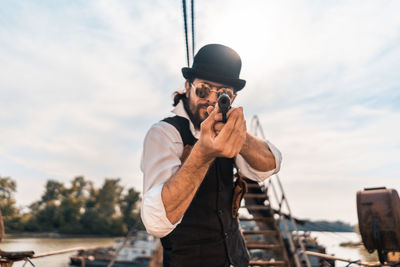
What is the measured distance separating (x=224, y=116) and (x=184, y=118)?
2.18 feet

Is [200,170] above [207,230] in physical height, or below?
above

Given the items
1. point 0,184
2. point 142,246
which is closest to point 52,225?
point 0,184

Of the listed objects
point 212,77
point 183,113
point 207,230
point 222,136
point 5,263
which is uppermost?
point 212,77

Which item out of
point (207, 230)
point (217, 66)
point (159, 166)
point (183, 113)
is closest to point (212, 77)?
point (217, 66)

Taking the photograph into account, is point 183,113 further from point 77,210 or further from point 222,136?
point 77,210

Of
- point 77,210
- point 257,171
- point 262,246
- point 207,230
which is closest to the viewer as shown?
point 207,230

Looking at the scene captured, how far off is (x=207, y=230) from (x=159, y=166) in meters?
0.52

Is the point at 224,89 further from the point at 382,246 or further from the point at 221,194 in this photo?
the point at 382,246

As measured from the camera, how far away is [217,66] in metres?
1.52

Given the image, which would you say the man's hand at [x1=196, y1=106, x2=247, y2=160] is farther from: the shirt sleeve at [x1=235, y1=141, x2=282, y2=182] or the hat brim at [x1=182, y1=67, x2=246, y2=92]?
the shirt sleeve at [x1=235, y1=141, x2=282, y2=182]

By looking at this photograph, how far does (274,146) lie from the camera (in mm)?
1616

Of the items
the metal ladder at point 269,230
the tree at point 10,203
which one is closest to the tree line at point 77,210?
the tree at point 10,203

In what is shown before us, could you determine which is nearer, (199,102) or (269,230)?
(199,102)

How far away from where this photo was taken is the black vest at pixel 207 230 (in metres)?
1.38
